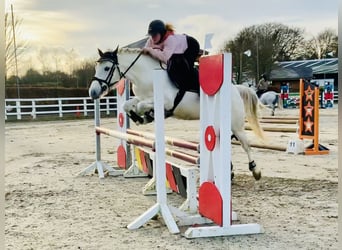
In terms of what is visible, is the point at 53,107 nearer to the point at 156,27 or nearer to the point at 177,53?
the point at 156,27

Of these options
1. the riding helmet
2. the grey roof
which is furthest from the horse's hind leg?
the grey roof

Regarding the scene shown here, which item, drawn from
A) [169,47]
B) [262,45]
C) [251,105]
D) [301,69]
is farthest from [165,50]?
[301,69]

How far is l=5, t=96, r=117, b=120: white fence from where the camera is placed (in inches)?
Result: 579

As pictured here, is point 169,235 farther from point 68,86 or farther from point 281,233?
point 68,86

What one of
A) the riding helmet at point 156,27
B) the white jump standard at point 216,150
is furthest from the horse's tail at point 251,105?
the white jump standard at point 216,150

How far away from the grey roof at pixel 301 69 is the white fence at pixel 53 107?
14.4 meters

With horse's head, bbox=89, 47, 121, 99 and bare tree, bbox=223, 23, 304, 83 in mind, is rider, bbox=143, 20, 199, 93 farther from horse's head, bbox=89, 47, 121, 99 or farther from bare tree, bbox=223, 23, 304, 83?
bare tree, bbox=223, 23, 304, 83

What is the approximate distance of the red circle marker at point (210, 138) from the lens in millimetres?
2549

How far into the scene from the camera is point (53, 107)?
1616 cm

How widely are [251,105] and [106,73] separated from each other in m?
1.58

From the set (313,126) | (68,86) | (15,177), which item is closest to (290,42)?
(68,86)

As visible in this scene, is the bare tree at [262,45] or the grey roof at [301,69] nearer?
the bare tree at [262,45]

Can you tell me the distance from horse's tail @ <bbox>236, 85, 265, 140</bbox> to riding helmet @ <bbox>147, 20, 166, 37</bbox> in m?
1.10

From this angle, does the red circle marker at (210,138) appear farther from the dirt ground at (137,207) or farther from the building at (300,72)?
the building at (300,72)
